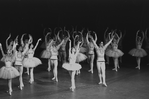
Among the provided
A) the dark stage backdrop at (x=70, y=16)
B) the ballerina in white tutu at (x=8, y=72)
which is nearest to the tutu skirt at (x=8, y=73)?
the ballerina in white tutu at (x=8, y=72)

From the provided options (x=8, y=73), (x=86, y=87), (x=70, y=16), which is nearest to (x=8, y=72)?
(x=8, y=73)

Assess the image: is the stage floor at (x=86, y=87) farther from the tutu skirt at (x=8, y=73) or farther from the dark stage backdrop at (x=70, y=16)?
the dark stage backdrop at (x=70, y=16)

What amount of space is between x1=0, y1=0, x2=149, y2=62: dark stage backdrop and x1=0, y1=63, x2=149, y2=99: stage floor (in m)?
5.59

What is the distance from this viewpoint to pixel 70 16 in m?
17.6

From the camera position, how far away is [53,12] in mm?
17688

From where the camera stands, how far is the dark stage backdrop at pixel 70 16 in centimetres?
1596

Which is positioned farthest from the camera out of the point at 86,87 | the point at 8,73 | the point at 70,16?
the point at 70,16

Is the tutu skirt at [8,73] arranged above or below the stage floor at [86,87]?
above

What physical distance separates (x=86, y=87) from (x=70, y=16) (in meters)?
9.53

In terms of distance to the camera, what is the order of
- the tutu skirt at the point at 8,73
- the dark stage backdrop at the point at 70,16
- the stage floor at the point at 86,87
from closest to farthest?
the tutu skirt at the point at 8,73 < the stage floor at the point at 86,87 < the dark stage backdrop at the point at 70,16

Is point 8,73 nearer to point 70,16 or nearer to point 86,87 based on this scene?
point 86,87

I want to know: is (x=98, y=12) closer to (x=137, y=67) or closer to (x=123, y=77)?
(x=137, y=67)

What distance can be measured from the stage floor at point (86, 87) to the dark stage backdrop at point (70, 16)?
559cm

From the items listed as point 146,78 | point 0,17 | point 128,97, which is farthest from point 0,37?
point 128,97
